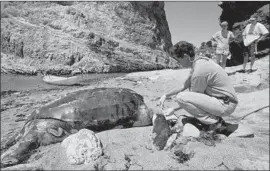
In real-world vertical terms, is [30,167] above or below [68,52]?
below

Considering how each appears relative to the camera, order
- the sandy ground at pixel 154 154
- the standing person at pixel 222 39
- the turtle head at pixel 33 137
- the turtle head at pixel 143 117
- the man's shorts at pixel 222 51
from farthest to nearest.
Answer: the man's shorts at pixel 222 51
the standing person at pixel 222 39
the turtle head at pixel 143 117
the turtle head at pixel 33 137
the sandy ground at pixel 154 154

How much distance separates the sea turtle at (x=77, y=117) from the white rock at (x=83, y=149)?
0.53m

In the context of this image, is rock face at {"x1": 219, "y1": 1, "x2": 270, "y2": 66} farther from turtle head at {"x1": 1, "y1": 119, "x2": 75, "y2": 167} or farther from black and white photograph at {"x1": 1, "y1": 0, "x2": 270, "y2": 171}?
turtle head at {"x1": 1, "y1": 119, "x2": 75, "y2": 167}

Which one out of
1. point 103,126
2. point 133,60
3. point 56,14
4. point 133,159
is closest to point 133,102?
point 103,126

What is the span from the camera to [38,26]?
11328 millimetres

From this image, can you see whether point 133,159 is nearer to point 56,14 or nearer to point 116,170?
point 116,170

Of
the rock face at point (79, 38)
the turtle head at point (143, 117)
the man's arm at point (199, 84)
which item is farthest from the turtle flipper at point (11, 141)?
the rock face at point (79, 38)

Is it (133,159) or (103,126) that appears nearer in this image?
(133,159)

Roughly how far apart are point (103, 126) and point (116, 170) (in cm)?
99

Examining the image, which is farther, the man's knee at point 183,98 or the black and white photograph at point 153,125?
the man's knee at point 183,98

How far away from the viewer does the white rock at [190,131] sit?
2441mm

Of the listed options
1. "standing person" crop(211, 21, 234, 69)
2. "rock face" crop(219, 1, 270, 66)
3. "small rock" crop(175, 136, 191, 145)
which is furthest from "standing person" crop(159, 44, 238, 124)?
"rock face" crop(219, 1, 270, 66)

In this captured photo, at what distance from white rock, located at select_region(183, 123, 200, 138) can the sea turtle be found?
0.69 meters

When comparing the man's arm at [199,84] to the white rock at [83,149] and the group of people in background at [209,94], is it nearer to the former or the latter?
the group of people in background at [209,94]
